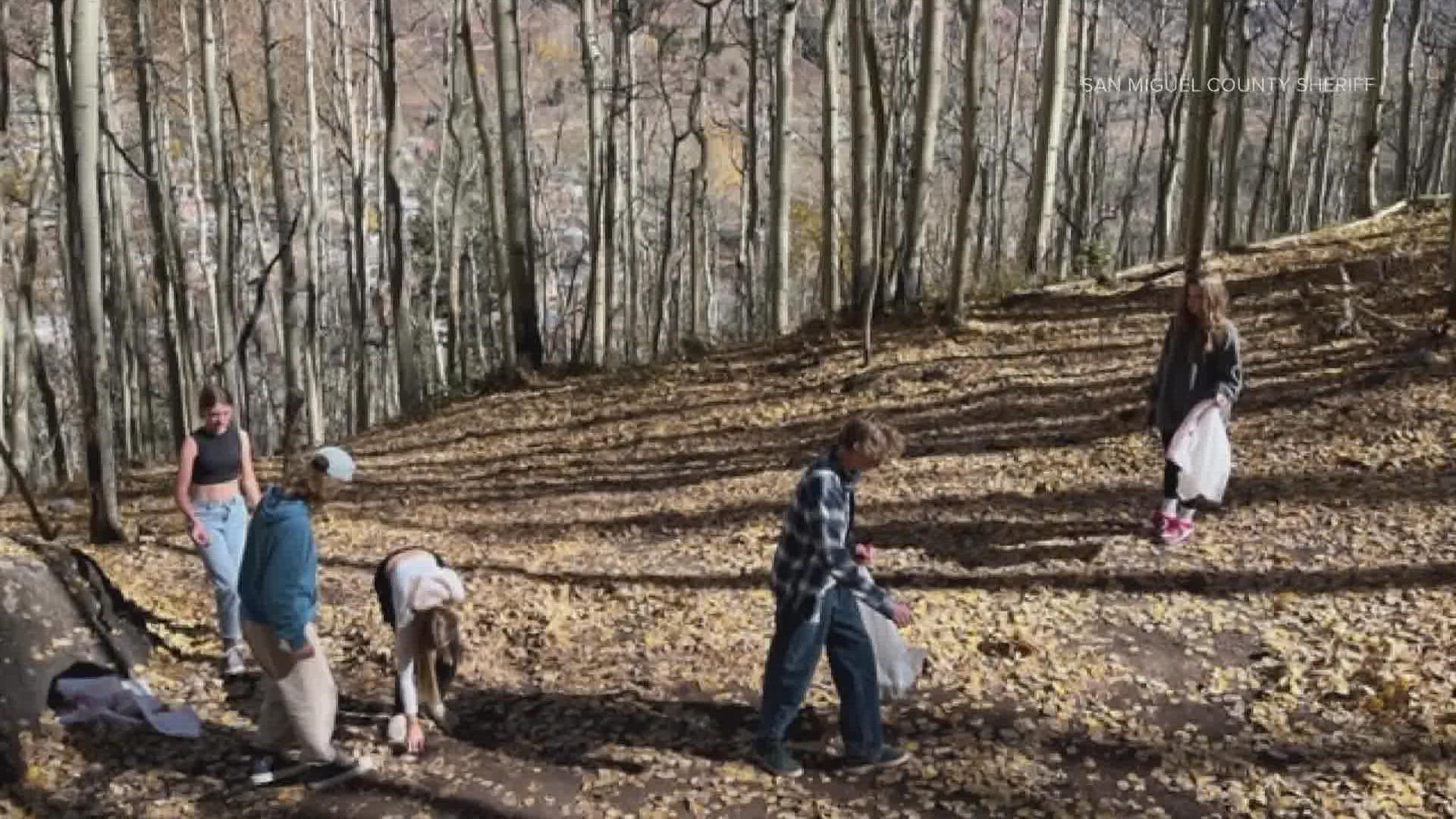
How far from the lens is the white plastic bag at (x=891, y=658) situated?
15.6 feet

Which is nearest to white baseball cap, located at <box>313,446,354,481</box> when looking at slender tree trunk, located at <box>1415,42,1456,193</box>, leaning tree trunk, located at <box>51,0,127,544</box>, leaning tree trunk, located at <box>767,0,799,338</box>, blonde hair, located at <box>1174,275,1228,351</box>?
leaning tree trunk, located at <box>51,0,127,544</box>

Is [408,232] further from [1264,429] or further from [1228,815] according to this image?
[1228,815]

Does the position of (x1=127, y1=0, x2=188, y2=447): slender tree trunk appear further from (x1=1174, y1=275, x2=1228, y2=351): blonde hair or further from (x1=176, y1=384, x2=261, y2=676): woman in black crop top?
(x1=1174, y1=275, x2=1228, y2=351): blonde hair

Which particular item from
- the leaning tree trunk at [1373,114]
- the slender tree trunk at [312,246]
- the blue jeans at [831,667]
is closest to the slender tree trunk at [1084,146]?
the leaning tree trunk at [1373,114]

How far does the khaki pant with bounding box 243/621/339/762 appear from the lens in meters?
4.42

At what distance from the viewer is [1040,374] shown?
11297 millimetres

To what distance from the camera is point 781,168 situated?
52.4 feet

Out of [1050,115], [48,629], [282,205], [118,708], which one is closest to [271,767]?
[118,708]

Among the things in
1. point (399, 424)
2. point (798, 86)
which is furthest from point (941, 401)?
point (798, 86)

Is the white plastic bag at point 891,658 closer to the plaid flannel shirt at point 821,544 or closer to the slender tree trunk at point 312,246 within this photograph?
the plaid flannel shirt at point 821,544

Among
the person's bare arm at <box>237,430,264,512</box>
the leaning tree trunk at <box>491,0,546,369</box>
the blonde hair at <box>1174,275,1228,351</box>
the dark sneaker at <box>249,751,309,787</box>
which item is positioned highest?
the leaning tree trunk at <box>491,0,546,369</box>

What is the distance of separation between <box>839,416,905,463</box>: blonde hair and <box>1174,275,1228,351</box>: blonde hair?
300cm

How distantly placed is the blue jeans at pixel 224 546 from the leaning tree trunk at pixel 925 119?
9.19m

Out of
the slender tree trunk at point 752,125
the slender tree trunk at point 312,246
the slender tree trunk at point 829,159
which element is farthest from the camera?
the slender tree trunk at point 752,125
